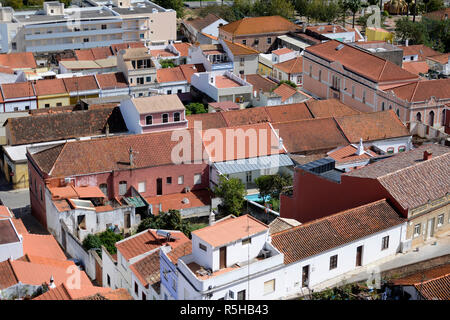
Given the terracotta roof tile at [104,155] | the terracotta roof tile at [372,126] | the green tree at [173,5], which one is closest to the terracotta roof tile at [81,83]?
the terracotta roof tile at [104,155]

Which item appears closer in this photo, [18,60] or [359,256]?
[359,256]

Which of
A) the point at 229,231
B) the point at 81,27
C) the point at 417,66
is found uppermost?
the point at 81,27

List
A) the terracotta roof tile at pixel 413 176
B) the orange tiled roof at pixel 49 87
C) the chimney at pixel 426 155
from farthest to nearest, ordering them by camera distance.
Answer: the orange tiled roof at pixel 49 87
the chimney at pixel 426 155
the terracotta roof tile at pixel 413 176

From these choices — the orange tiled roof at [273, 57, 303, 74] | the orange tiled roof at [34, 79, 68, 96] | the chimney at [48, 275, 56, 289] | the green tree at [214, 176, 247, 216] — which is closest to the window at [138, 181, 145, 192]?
the green tree at [214, 176, 247, 216]

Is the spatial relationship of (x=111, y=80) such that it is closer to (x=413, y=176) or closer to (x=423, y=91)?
(x=423, y=91)

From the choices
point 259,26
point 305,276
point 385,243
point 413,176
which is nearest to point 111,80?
point 259,26

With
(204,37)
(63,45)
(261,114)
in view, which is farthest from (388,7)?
(261,114)

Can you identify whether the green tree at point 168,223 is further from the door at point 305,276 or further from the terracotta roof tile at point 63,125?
the terracotta roof tile at point 63,125
